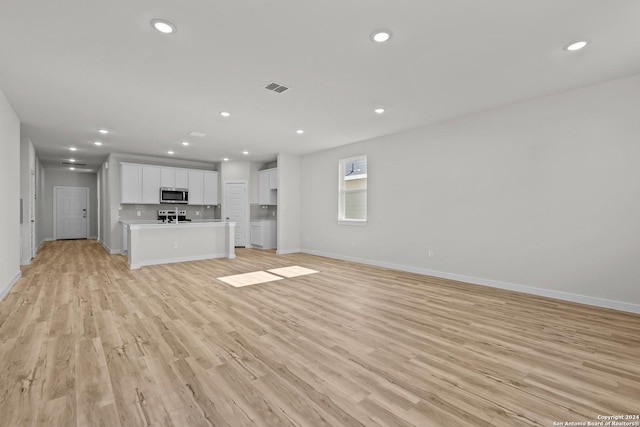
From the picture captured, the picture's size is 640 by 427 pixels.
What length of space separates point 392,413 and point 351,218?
534 centimetres

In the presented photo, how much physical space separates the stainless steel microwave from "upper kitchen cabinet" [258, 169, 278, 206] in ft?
7.07

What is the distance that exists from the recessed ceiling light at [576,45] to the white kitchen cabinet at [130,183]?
882 centimetres

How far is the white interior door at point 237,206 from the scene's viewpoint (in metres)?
9.09

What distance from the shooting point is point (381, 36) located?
255cm

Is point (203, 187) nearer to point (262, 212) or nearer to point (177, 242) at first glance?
point (262, 212)

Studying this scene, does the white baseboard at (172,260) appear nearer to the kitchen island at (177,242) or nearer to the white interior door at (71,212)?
the kitchen island at (177,242)

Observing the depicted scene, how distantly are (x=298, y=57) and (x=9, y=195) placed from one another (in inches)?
182

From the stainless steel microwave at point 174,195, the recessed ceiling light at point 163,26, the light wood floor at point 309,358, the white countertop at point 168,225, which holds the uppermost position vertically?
the recessed ceiling light at point 163,26

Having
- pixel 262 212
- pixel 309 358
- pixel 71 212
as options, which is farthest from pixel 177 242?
pixel 71 212

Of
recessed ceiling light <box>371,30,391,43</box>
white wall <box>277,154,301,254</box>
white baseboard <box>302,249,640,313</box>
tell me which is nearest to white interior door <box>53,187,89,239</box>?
white wall <box>277,154,301,254</box>

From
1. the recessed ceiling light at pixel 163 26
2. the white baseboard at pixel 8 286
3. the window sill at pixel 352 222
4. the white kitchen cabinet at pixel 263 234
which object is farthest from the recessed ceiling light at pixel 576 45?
the white kitchen cabinet at pixel 263 234

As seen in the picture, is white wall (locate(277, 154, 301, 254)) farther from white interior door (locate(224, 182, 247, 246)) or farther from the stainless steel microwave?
the stainless steel microwave

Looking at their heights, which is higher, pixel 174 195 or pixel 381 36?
pixel 381 36

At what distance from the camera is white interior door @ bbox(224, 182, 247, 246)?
909 cm
